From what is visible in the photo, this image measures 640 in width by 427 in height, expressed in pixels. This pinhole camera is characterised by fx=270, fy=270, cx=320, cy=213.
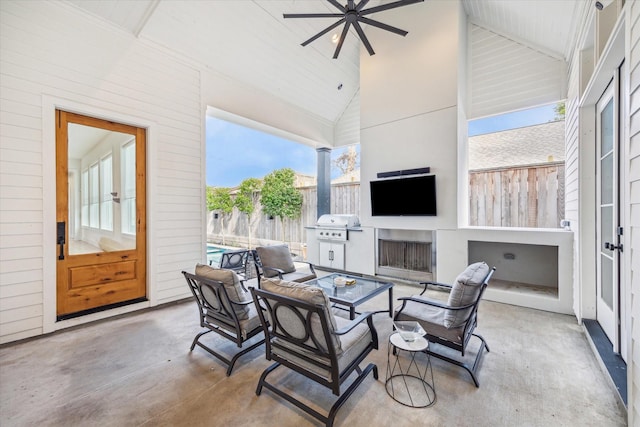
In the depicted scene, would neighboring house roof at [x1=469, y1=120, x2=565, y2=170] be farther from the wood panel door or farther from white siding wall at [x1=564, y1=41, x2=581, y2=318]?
the wood panel door

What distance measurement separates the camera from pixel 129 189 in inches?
145

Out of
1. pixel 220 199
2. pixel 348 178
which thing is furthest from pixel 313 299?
pixel 220 199

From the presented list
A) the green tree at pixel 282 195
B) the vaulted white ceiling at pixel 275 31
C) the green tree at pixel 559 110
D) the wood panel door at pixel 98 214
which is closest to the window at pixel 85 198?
the wood panel door at pixel 98 214

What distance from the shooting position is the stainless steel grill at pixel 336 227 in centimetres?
550

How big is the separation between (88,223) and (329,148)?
4906 mm

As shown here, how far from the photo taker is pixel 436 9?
4469 mm

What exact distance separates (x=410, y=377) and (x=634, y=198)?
1.88 metres

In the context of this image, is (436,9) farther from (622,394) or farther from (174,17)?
(622,394)

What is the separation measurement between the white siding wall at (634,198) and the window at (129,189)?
4.81 metres

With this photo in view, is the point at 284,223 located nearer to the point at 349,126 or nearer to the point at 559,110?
the point at 349,126

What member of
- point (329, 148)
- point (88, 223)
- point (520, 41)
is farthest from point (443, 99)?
point (88, 223)

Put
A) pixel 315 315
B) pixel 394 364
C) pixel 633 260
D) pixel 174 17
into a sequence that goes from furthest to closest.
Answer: pixel 174 17 < pixel 394 364 < pixel 315 315 < pixel 633 260

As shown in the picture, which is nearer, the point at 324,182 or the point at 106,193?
the point at 106,193

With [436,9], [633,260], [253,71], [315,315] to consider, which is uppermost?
[436,9]
